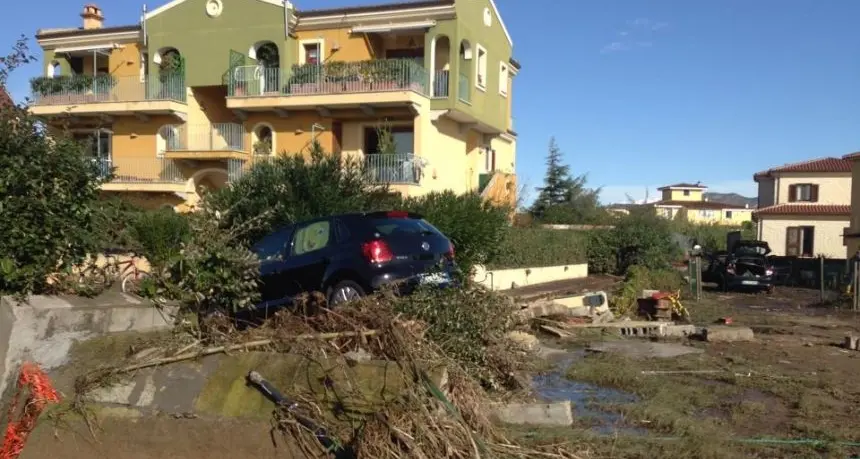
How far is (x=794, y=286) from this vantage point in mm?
28734

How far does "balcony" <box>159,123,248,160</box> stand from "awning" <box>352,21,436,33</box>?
20.1 ft

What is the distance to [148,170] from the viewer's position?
96.9 feet

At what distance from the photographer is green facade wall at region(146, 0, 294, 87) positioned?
92.6 feet

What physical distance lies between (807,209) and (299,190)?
41.9 meters

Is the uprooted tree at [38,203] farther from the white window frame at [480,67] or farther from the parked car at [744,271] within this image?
the white window frame at [480,67]

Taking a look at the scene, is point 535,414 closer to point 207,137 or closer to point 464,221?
point 464,221

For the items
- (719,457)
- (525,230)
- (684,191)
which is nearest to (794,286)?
(525,230)

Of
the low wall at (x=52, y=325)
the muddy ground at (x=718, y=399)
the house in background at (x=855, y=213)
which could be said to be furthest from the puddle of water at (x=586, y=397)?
the house in background at (x=855, y=213)

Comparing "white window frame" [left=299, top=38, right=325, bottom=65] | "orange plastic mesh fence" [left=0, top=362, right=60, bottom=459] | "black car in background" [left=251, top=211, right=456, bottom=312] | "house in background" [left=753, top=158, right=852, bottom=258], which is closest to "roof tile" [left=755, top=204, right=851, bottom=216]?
"house in background" [left=753, top=158, right=852, bottom=258]

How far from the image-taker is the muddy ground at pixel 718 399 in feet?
18.1

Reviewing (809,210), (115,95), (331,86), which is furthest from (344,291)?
(809,210)

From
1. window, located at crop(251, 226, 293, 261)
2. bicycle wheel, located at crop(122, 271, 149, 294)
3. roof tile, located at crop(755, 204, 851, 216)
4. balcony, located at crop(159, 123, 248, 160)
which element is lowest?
bicycle wheel, located at crop(122, 271, 149, 294)

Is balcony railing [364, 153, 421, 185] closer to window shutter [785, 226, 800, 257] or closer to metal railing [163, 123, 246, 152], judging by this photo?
metal railing [163, 123, 246, 152]

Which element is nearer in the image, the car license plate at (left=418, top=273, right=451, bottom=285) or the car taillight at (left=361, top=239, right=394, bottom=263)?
the car license plate at (left=418, top=273, right=451, bottom=285)
